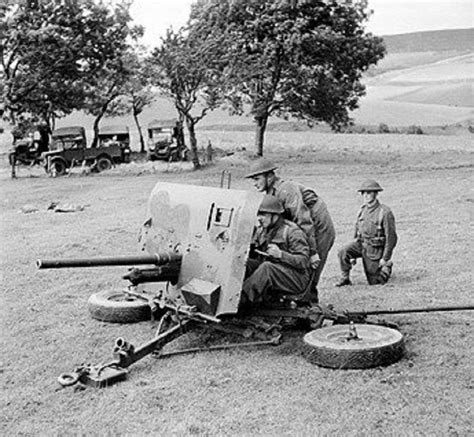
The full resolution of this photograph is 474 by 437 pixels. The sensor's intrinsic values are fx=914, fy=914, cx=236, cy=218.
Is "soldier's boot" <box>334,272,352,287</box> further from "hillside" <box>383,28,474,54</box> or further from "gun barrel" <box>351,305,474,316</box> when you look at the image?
"hillside" <box>383,28,474,54</box>

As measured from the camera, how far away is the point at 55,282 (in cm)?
1236

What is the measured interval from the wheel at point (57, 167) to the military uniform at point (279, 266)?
82.8ft

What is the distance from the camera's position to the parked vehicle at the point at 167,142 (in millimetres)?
37406

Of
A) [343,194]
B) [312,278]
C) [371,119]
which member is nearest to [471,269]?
[312,278]

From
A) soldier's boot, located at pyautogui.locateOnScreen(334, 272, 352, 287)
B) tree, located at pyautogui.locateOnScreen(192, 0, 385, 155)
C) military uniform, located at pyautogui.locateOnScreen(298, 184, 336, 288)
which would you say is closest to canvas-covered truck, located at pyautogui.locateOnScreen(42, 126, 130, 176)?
tree, located at pyautogui.locateOnScreen(192, 0, 385, 155)

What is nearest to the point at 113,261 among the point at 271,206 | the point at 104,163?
the point at 271,206

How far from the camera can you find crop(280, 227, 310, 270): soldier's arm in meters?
8.62

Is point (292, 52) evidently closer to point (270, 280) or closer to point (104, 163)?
point (104, 163)

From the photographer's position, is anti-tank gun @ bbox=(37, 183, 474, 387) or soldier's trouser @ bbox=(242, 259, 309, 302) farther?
soldier's trouser @ bbox=(242, 259, 309, 302)

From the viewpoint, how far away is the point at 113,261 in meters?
8.52

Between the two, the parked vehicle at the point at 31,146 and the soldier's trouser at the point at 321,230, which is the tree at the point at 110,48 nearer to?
the parked vehicle at the point at 31,146

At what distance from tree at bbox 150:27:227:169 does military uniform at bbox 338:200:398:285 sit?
21451 mm

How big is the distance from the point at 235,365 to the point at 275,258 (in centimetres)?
110

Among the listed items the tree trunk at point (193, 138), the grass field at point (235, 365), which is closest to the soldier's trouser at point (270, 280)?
the grass field at point (235, 365)
